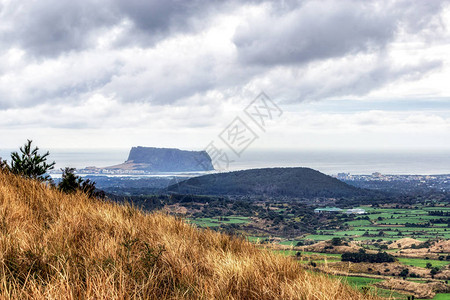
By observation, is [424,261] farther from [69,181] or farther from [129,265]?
[129,265]

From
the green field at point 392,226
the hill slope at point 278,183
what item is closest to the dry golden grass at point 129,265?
the green field at point 392,226

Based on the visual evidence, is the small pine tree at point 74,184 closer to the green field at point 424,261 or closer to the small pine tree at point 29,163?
the small pine tree at point 29,163

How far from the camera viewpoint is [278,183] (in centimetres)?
13638

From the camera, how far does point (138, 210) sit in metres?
8.87

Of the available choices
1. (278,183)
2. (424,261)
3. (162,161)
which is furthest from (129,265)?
(162,161)

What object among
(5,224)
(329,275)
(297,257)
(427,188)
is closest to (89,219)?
(5,224)

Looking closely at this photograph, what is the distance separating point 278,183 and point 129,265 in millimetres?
133411

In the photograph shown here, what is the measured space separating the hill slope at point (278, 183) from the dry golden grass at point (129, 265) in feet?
389

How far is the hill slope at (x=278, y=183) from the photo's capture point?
430ft

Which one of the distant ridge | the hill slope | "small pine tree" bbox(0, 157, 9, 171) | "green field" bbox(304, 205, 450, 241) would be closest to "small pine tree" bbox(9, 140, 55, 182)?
"small pine tree" bbox(0, 157, 9, 171)

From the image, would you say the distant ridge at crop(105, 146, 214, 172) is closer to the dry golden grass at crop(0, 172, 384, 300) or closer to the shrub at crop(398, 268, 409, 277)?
the shrub at crop(398, 268, 409, 277)

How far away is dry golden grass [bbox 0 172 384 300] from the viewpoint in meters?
4.01

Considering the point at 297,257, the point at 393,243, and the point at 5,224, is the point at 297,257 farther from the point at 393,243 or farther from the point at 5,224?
the point at 393,243

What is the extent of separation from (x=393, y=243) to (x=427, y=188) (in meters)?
104
